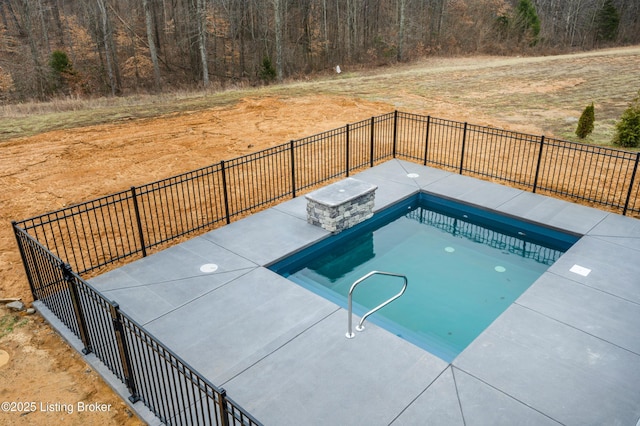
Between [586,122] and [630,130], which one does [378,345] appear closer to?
[586,122]

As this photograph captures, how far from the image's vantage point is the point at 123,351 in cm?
562

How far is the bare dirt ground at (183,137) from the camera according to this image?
6320 mm

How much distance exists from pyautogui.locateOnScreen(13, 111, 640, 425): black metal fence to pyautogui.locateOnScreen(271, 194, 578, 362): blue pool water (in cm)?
209

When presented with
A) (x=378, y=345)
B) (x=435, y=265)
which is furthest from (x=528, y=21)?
(x=378, y=345)

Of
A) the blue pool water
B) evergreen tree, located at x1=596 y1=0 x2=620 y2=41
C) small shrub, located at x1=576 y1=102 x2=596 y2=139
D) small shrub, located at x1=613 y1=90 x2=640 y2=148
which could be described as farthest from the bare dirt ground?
evergreen tree, located at x1=596 y1=0 x2=620 y2=41

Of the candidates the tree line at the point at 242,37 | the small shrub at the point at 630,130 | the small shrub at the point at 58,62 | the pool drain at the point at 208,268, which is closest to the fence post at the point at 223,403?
the pool drain at the point at 208,268

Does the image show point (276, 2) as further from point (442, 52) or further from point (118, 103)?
point (442, 52)

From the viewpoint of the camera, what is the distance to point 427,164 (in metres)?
14.0

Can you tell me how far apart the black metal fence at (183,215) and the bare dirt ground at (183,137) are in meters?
0.50

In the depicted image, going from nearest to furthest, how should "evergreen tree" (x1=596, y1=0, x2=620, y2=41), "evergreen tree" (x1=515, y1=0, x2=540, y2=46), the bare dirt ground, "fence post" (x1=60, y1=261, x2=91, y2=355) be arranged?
"fence post" (x1=60, y1=261, x2=91, y2=355), the bare dirt ground, "evergreen tree" (x1=515, y1=0, x2=540, y2=46), "evergreen tree" (x1=596, y1=0, x2=620, y2=41)

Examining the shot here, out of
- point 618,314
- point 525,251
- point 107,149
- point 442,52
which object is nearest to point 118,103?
point 107,149

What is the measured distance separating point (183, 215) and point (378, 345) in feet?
20.9

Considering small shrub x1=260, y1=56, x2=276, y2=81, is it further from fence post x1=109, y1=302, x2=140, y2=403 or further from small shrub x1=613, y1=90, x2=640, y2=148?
fence post x1=109, y1=302, x2=140, y2=403

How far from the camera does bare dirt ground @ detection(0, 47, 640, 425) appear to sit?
6.32 metres
